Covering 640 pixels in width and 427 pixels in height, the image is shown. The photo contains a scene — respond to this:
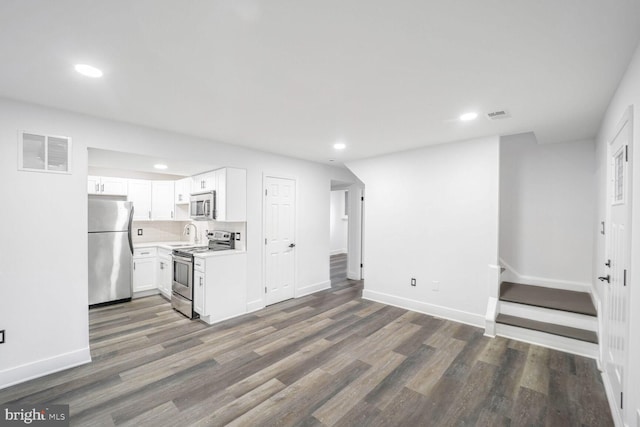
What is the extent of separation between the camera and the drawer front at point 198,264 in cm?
380

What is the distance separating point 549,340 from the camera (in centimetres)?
311

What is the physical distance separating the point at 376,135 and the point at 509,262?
3.06 m

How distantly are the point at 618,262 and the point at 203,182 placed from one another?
4846 mm

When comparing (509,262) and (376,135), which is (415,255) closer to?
(509,262)

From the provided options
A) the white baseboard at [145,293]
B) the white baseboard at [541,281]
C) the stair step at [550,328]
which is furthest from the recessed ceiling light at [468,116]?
the white baseboard at [145,293]

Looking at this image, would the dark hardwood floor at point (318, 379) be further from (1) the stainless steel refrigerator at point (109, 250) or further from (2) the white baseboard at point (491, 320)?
(1) the stainless steel refrigerator at point (109, 250)

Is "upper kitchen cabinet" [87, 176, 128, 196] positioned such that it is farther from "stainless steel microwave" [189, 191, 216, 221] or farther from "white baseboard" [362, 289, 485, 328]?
"white baseboard" [362, 289, 485, 328]

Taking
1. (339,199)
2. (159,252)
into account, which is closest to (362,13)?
(159,252)

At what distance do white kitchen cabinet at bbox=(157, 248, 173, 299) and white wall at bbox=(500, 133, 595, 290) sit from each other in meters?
5.57

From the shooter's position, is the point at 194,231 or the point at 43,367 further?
the point at 194,231

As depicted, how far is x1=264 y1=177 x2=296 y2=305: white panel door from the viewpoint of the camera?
4559 millimetres

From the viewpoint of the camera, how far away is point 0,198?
239 cm

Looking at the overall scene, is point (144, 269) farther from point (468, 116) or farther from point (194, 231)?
point (468, 116)

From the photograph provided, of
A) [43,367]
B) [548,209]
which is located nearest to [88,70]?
[43,367]
